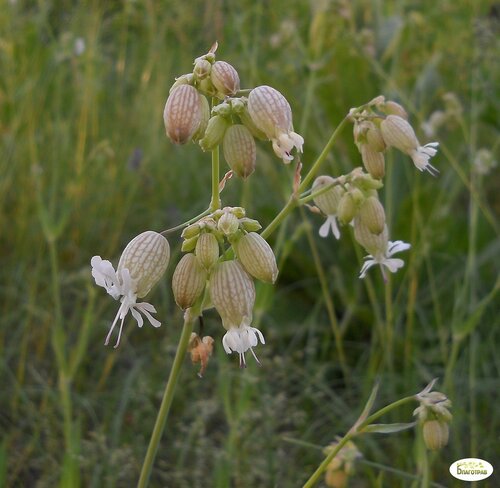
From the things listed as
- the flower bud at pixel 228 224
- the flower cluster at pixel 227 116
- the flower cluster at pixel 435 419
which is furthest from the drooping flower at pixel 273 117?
the flower cluster at pixel 435 419

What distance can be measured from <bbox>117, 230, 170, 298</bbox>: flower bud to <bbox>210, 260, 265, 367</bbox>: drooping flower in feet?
0.26

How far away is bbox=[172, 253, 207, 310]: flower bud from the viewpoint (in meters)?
0.99

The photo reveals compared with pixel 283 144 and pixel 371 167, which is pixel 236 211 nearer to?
pixel 283 144

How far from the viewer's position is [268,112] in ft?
3.29

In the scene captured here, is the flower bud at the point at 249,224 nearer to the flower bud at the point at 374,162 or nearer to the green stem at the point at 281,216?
the green stem at the point at 281,216

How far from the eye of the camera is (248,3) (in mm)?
2746

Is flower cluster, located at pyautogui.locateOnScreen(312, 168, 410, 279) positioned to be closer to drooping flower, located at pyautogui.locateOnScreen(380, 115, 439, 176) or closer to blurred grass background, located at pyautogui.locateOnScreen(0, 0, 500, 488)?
drooping flower, located at pyautogui.locateOnScreen(380, 115, 439, 176)

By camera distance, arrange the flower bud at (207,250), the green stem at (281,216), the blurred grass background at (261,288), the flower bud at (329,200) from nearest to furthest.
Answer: the flower bud at (207,250) < the green stem at (281,216) < the flower bud at (329,200) < the blurred grass background at (261,288)

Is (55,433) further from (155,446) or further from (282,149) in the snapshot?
(282,149)

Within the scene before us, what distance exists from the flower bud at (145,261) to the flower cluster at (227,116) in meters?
0.14

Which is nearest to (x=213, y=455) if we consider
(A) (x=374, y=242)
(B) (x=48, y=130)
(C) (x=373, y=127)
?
(A) (x=374, y=242)

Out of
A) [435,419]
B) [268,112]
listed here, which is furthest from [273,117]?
[435,419]

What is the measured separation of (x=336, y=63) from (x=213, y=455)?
5.29 ft

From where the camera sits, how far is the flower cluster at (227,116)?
1.00 meters
